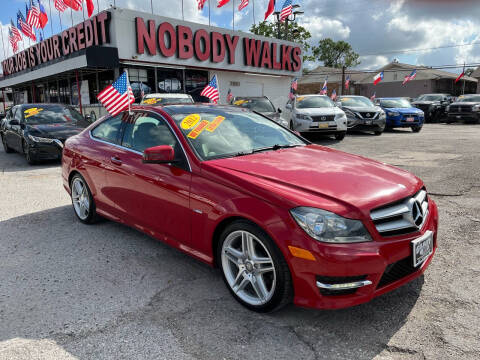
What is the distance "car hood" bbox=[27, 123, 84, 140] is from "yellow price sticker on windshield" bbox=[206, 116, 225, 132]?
688 cm

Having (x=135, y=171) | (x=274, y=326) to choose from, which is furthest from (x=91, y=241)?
(x=274, y=326)

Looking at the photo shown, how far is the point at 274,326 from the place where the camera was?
8.44 feet

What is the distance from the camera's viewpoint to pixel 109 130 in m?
4.41

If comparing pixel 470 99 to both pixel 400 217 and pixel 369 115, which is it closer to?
pixel 369 115

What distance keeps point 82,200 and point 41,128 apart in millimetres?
5754

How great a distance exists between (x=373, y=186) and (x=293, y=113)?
10.3 m

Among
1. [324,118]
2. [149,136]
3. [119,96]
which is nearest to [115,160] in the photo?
[149,136]

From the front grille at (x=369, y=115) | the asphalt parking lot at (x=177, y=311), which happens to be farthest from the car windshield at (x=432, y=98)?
the asphalt parking lot at (x=177, y=311)

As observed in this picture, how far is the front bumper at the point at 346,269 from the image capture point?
2.30 m

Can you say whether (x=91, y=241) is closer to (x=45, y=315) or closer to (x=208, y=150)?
(x=45, y=315)

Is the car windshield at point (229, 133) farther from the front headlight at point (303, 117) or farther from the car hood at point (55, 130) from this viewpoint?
the front headlight at point (303, 117)

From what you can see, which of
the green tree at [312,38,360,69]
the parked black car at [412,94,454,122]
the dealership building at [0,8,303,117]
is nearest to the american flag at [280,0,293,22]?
the dealership building at [0,8,303,117]

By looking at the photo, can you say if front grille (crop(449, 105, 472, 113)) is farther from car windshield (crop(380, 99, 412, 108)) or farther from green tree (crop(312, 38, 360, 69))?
green tree (crop(312, 38, 360, 69))

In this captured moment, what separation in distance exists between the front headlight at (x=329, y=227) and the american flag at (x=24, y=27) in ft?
76.4
